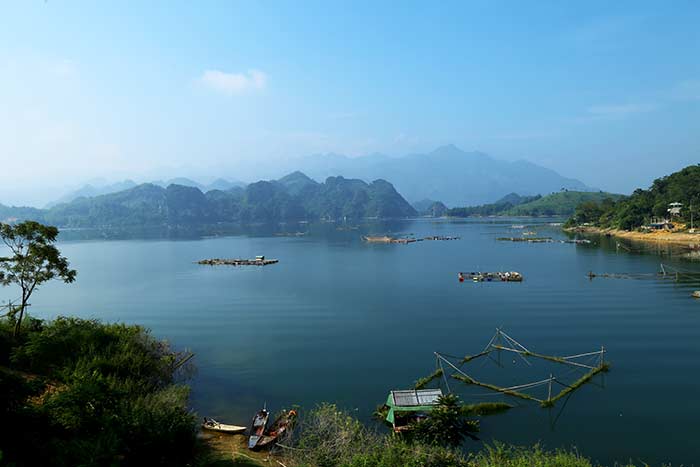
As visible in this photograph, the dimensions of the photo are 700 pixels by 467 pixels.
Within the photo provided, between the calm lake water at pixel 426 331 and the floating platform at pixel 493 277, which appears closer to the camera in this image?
the calm lake water at pixel 426 331

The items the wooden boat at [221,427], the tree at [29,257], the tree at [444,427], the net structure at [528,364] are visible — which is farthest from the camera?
the tree at [29,257]

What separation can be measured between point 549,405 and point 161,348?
2182cm

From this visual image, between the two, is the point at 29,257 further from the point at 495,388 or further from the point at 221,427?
the point at 495,388

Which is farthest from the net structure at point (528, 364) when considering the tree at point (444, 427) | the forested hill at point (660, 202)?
the forested hill at point (660, 202)

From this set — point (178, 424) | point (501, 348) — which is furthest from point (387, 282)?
point (178, 424)

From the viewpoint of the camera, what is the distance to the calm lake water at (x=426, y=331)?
20.7 metres

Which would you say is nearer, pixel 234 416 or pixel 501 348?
pixel 234 416

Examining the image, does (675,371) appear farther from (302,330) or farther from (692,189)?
(692,189)

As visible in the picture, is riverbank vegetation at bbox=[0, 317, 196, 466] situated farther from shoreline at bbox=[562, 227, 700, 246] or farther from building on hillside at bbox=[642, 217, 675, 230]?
building on hillside at bbox=[642, 217, 675, 230]

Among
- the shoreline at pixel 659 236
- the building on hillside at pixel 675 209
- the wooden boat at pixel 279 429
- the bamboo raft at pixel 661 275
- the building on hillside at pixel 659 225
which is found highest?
the building on hillside at pixel 675 209

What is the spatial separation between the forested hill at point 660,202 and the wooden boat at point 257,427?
112m

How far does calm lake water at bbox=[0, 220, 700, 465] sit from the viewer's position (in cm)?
2066

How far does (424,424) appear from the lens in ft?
61.1

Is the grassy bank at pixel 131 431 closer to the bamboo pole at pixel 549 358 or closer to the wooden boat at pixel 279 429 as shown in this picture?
the wooden boat at pixel 279 429
